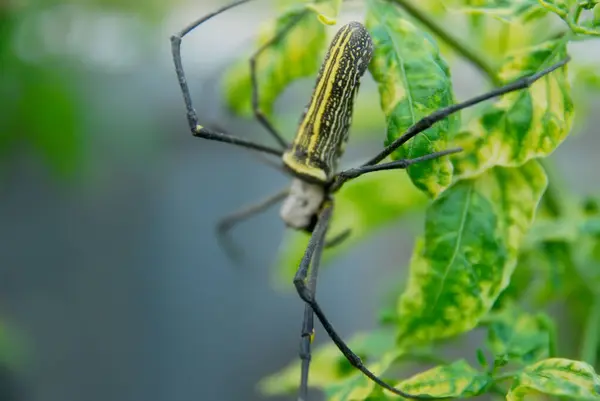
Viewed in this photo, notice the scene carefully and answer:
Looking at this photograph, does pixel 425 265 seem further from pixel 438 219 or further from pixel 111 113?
pixel 111 113

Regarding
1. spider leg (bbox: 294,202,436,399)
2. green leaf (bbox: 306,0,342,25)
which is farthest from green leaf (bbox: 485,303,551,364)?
green leaf (bbox: 306,0,342,25)

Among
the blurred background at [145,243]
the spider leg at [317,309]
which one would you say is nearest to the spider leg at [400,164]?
the spider leg at [317,309]

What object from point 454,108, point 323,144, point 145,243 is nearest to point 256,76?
point 323,144

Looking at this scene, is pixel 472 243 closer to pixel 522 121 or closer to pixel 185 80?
pixel 522 121

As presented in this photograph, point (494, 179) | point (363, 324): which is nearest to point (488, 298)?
point (494, 179)

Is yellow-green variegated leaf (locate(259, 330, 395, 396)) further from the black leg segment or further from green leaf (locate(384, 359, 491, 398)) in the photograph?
the black leg segment

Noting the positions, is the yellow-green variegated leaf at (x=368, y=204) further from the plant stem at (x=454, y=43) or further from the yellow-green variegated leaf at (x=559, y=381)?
the yellow-green variegated leaf at (x=559, y=381)

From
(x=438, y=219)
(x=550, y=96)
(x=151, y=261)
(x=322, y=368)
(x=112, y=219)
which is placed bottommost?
(x=151, y=261)
